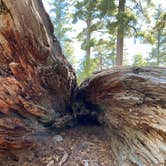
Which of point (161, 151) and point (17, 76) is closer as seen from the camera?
point (161, 151)

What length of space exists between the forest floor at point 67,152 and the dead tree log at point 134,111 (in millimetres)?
215

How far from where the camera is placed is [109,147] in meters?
4.26

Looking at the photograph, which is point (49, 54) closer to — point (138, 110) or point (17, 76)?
point (17, 76)

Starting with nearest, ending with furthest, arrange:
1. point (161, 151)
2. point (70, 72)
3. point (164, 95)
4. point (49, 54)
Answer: point (161, 151)
point (164, 95)
point (49, 54)
point (70, 72)

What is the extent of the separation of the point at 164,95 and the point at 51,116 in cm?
222

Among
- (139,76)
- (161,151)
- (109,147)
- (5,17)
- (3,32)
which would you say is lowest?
(109,147)

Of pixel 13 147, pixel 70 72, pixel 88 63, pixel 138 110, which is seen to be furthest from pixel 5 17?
pixel 88 63

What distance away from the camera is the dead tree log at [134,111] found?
3189 millimetres

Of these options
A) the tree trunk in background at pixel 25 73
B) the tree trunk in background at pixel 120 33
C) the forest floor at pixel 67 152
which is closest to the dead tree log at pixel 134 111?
the forest floor at pixel 67 152

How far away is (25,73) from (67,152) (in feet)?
5.40

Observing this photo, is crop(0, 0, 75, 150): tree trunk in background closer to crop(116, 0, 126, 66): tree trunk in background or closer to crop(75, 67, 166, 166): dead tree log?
crop(75, 67, 166, 166): dead tree log

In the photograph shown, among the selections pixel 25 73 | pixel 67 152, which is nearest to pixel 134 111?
pixel 67 152

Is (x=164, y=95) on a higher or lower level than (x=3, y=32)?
lower

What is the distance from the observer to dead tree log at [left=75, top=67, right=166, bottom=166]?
319 cm
